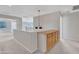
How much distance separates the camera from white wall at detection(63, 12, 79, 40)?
132 centimetres

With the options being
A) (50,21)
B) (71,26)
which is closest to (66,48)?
(71,26)

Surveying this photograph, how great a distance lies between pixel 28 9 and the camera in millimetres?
1278

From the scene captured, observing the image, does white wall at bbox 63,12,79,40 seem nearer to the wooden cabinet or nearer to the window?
the wooden cabinet

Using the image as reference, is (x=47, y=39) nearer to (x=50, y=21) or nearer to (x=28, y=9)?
(x=50, y=21)

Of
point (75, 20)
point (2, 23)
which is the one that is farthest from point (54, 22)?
point (2, 23)

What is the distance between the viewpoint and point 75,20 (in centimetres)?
133

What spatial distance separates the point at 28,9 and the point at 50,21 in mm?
397

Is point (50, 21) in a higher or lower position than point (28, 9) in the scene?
lower

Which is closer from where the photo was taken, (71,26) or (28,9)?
(28,9)

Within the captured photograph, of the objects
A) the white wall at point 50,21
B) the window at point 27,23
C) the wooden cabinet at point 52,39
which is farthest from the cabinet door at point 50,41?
the window at point 27,23

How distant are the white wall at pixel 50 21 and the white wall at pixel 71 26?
0.12m

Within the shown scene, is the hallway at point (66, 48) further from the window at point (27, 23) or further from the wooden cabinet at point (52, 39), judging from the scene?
the window at point (27, 23)

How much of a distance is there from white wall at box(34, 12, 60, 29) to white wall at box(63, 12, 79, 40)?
4.8 inches
